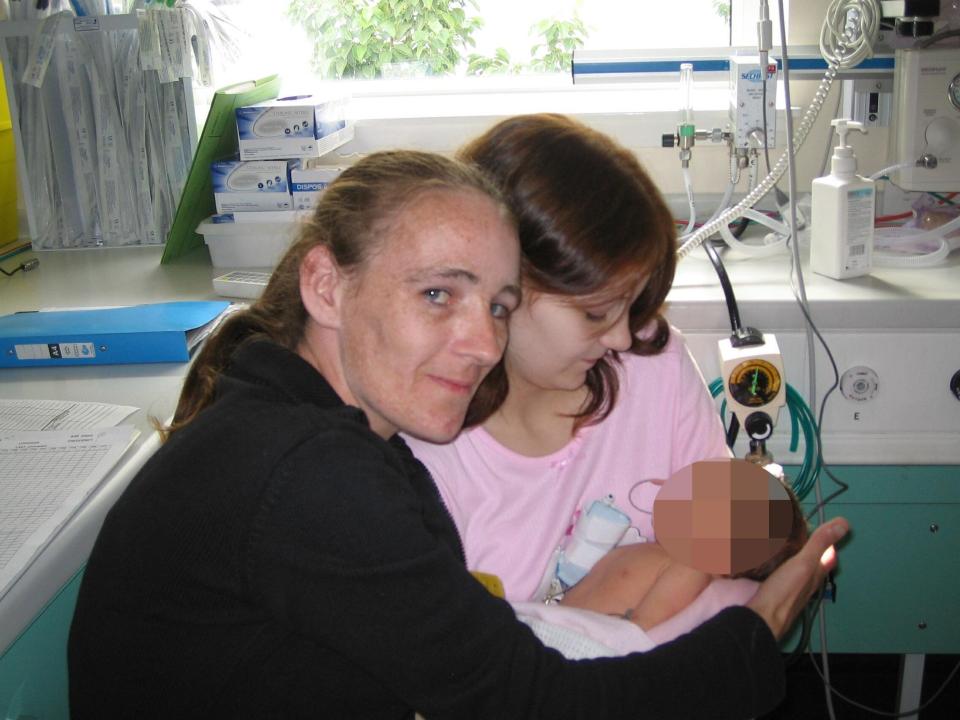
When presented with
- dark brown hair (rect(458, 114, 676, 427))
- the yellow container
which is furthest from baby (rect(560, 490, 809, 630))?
the yellow container

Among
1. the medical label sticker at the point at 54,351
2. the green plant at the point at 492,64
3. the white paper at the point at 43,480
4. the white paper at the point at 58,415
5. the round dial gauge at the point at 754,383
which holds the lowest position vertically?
the round dial gauge at the point at 754,383

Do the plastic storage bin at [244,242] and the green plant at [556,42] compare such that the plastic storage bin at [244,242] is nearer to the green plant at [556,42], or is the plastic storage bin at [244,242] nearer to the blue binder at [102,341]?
the blue binder at [102,341]

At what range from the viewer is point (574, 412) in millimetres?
1239

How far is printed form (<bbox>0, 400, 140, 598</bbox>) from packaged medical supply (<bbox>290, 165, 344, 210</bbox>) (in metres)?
0.72

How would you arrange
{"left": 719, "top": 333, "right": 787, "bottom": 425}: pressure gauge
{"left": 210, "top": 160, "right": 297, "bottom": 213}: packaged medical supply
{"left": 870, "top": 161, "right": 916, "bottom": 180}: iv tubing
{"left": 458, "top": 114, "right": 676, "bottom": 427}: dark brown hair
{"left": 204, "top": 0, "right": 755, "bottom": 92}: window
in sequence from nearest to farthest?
{"left": 458, "top": 114, "right": 676, "bottom": 427}: dark brown hair < {"left": 719, "top": 333, "right": 787, "bottom": 425}: pressure gauge < {"left": 870, "top": 161, "right": 916, "bottom": 180}: iv tubing < {"left": 210, "top": 160, "right": 297, "bottom": 213}: packaged medical supply < {"left": 204, "top": 0, "right": 755, "bottom": 92}: window

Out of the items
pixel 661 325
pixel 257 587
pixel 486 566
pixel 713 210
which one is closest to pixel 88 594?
pixel 257 587

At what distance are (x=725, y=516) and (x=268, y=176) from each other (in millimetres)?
1143

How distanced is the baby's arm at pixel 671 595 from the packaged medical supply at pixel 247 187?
1.07m

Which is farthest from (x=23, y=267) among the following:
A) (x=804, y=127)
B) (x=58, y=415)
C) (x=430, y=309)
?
(x=804, y=127)

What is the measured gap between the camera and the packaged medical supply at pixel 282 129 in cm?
183

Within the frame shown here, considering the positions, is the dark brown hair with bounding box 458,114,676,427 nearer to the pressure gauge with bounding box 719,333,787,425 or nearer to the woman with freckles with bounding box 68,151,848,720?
the woman with freckles with bounding box 68,151,848,720

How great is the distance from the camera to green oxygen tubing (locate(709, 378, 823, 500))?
1.39 metres

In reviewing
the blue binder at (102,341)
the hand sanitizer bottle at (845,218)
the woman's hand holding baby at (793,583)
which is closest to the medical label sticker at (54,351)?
the blue binder at (102,341)

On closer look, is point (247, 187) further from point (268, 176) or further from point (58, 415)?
point (58, 415)
